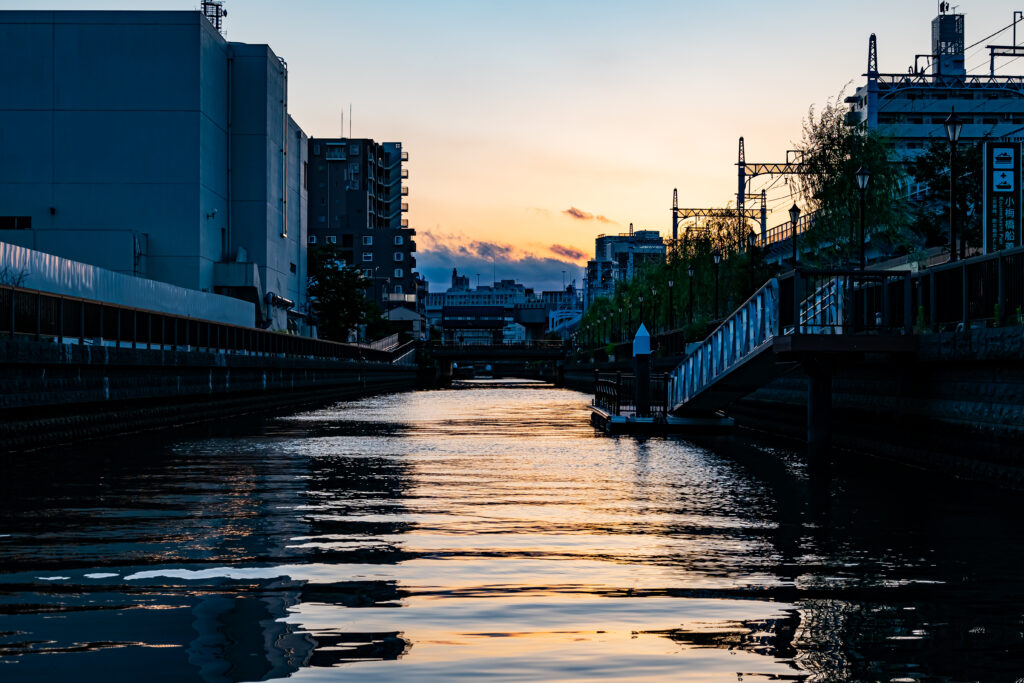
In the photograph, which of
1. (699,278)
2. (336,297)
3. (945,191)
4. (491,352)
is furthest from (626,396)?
(491,352)

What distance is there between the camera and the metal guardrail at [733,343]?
29.6 meters

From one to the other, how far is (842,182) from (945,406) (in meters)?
41.7

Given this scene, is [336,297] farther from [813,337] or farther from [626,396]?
[813,337]

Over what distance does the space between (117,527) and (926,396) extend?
17.4 m

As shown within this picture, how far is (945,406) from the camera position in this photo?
80.0 feet

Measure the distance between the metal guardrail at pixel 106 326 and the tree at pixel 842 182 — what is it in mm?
31140

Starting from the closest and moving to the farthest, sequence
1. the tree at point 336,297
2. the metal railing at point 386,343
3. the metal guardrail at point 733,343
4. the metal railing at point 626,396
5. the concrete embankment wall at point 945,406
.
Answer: the concrete embankment wall at point 945,406, the metal guardrail at point 733,343, the metal railing at point 626,396, the tree at point 336,297, the metal railing at point 386,343

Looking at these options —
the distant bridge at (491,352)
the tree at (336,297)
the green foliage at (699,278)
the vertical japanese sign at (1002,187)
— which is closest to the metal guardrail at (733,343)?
the vertical japanese sign at (1002,187)

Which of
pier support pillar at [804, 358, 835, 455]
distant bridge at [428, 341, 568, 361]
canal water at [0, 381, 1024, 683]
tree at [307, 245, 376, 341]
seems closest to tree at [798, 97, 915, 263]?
pier support pillar at [804, 358, 835, 455]

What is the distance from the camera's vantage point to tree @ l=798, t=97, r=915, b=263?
64.4 metres

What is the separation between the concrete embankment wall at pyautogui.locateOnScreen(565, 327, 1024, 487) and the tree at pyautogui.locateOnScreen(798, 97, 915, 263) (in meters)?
32.0

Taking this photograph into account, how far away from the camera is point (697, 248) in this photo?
373 feet

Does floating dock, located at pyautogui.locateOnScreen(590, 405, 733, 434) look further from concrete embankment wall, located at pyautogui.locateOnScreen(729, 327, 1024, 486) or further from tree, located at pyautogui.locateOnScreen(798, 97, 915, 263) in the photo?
tree, located at pyautogui.locateOnScreen(798, 97, 915, 263)

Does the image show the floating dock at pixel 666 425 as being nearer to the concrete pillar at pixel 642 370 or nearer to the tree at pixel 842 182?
the concrete pillar at pixel 642 370
